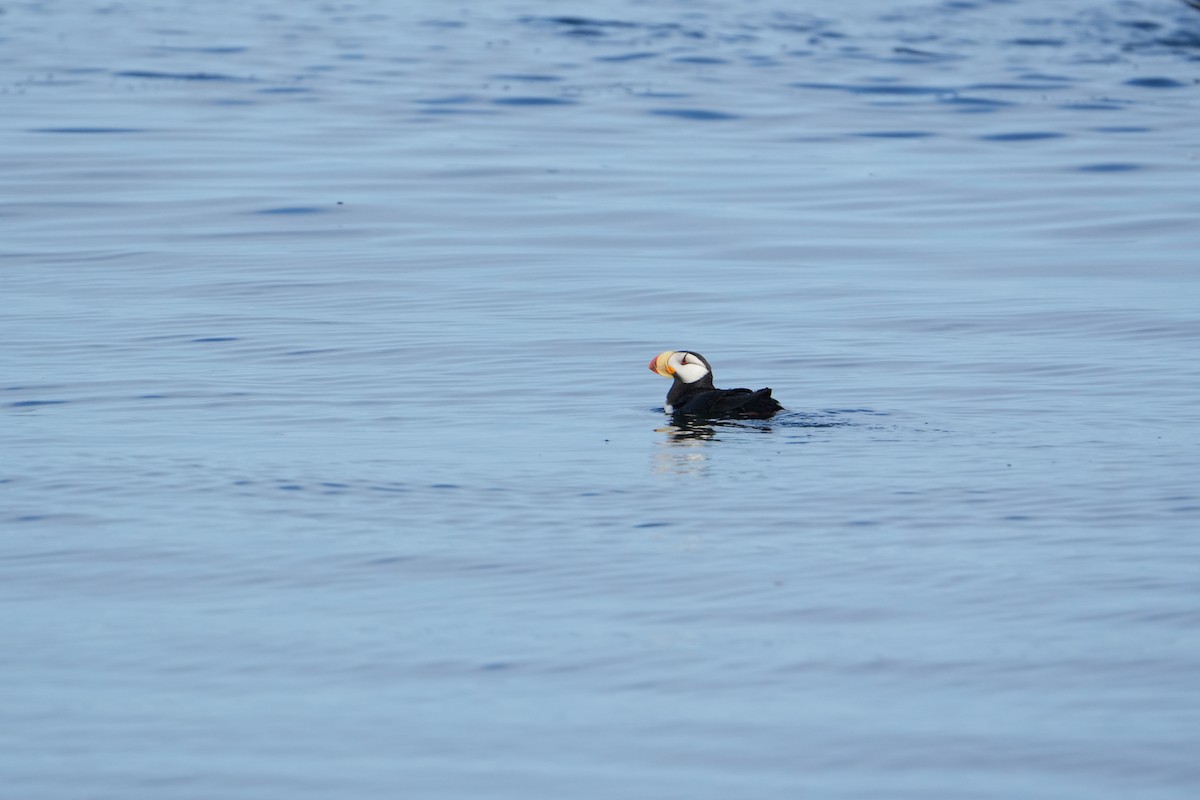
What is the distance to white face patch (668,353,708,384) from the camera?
13.2 metres

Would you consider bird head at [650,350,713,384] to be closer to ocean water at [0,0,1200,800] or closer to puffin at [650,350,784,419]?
puffin at [650,350,784,419]

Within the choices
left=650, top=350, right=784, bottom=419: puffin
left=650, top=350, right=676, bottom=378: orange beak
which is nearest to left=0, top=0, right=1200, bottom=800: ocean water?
left=650, top=350, right=784, bottom=419: puffin

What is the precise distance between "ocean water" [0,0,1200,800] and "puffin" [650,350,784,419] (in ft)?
0.67

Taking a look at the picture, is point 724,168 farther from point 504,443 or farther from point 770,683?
point 770,683

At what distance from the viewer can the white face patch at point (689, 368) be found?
13188mm

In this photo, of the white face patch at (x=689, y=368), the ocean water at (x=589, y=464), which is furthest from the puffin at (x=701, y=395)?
the ocean water at (x=589, y=464)

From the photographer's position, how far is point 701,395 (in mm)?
12539

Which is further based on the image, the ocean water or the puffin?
the puffin

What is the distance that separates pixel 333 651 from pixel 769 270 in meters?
12.3

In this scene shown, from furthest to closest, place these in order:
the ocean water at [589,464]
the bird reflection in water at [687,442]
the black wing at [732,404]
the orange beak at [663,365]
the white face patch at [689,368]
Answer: the orange beak at [663,365]
the white face patch at [689,368]
the black wing at [732,404]
the bird reflection in water at [687,442]
the ocean water at [589,464]

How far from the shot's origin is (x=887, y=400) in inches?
521

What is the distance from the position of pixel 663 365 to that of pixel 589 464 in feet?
7.78

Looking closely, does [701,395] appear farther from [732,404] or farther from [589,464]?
[589,464]

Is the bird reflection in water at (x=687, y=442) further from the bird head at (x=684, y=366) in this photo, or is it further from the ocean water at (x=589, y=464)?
the bird head at (x=684, y=366)
